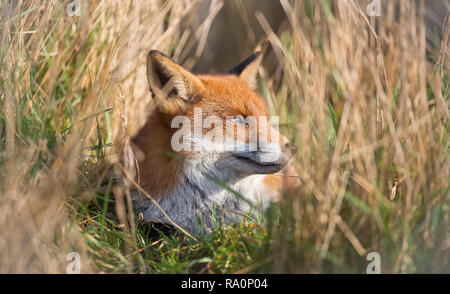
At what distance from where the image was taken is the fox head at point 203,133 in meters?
3.09

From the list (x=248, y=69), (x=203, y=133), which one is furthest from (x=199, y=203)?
(x=248, y=69)

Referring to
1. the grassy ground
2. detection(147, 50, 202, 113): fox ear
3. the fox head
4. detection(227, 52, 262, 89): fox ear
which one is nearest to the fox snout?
the fox head

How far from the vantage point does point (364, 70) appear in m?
3.07

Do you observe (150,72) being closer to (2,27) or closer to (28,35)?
(2,27)

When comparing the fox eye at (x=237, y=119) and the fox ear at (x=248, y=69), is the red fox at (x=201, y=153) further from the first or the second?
the fox ear at (x=248, y=69)

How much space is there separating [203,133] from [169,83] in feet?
1.33

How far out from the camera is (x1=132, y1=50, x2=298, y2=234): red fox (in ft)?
10.2

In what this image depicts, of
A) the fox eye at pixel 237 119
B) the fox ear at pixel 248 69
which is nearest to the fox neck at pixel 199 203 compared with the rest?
the fox eye at pixel 237 119

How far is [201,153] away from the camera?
3.13 meters

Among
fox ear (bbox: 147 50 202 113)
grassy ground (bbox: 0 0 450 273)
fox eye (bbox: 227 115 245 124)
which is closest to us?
grassy ground (bbox: 0 0 450 273)

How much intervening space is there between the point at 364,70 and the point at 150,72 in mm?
1398

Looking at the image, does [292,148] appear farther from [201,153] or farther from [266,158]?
[201,153]

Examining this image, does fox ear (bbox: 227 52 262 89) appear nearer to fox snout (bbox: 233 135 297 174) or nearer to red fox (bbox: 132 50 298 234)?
red fox (bbox: 132 50 298 234)
